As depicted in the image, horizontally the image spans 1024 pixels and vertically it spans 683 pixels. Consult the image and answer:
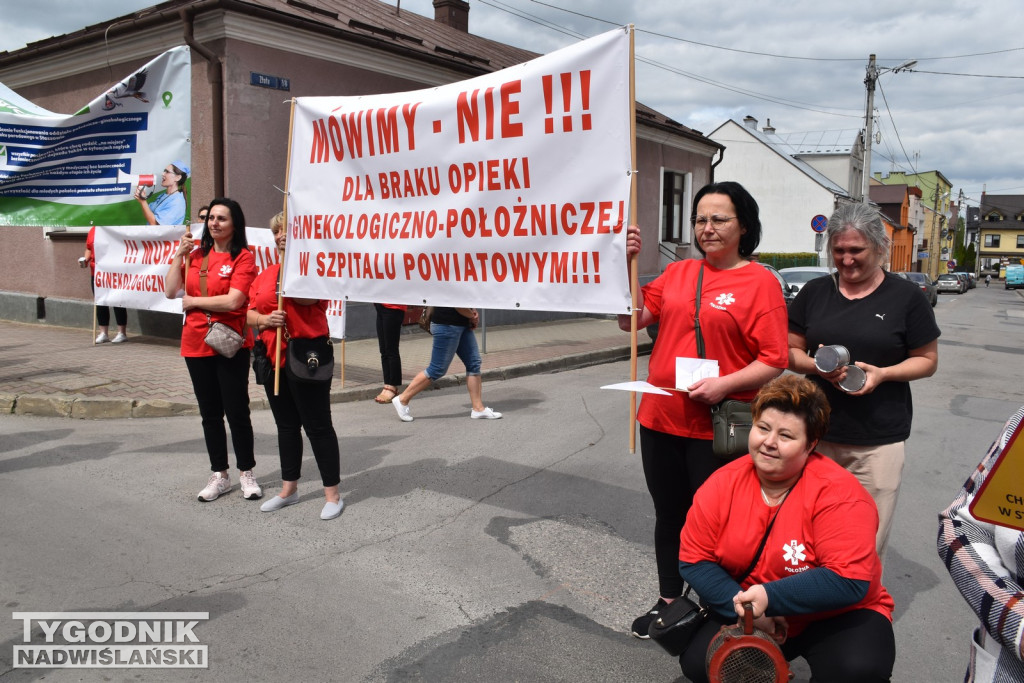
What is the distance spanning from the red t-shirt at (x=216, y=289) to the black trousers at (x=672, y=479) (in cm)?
280

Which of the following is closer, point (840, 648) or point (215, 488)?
point (840, 648)

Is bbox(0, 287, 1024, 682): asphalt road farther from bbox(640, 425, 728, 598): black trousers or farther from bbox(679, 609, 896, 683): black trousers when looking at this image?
bbox(679, 609, 896, 683): black trousers

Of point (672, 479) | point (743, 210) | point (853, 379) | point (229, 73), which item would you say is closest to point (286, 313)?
point (672, 479)

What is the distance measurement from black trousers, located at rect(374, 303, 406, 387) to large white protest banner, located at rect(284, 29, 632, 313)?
3.46m

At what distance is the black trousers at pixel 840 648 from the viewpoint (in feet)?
7.23

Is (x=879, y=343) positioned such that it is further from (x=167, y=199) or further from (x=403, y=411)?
(x=167, y=199)

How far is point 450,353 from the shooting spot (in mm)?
7348

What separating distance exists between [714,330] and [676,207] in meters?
20.9

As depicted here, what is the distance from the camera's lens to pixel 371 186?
4344 millimetres

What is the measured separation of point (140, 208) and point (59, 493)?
107 inches

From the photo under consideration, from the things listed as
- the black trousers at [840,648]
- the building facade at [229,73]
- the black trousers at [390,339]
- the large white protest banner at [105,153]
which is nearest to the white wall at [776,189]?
the building facade at [229,73]

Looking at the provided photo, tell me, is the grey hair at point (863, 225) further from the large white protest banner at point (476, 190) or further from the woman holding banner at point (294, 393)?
the woman holding banner at point (294, 393)

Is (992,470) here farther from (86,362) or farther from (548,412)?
(86,362)

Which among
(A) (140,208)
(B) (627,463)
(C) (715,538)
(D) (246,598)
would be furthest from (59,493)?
(C) (715,538)
